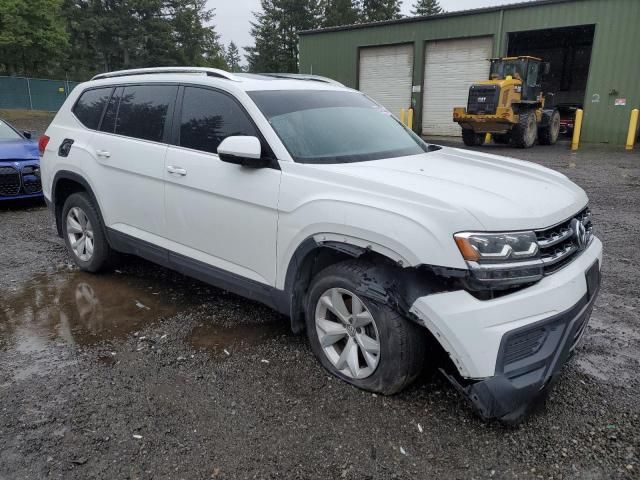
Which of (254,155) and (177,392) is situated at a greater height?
(254,155)

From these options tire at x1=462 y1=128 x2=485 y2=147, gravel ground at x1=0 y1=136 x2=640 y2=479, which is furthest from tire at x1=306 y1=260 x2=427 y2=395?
tire at x1=462 y1=128 x2=485 y2=147

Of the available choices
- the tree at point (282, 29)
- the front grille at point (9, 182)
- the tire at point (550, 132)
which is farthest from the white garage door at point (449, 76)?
the tree at point (282, 29)

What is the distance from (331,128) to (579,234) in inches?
69.6

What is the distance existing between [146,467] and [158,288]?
250 cm

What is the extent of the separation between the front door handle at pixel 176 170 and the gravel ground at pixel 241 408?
1.15 meters

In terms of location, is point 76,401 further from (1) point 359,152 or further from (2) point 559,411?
(2) point 559,411

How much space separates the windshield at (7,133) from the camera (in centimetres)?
826

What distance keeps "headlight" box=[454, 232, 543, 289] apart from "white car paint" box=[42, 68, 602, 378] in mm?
45

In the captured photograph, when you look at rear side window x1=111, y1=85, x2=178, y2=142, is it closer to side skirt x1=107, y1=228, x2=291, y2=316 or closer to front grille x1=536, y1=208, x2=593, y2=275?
side skirt x1=107, y1=228, x2=291, y2=316

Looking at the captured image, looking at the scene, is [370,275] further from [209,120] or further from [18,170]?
[18,170]

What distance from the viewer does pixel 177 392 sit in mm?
3049

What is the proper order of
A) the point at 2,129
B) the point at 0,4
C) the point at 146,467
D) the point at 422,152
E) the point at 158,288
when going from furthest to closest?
the point at 0,4 → the point at 2,129 → the point at 158,288 → the point at 422,152 → the point at 146,467

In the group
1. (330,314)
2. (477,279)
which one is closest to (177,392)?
(330,314)

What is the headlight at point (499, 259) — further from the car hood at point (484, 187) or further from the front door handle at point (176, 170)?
the front door handle at point (176, 170)
